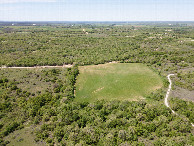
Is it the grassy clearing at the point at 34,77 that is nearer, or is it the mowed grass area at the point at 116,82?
the mowed grass area at the point at 116,82

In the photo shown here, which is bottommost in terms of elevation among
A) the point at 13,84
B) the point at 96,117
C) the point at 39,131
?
the point at 39,131

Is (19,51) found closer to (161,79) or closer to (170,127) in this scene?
(161,79)

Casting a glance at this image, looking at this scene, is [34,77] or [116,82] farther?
[34,77]

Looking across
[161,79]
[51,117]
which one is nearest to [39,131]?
[51,117]

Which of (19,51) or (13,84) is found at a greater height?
(19,51)

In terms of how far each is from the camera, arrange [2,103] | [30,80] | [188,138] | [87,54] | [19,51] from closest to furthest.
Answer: [188,138], [2,103], [30,80], [87,54], [19,51]

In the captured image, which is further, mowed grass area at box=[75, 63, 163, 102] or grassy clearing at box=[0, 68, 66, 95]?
grassy clearing at box=[0, 68, 66, 95]

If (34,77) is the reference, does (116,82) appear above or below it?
below

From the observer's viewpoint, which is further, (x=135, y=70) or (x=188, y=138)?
(x=135, y=70)
